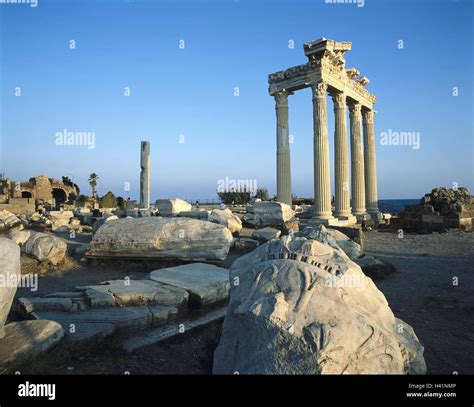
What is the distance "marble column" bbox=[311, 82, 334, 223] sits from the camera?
15.1m

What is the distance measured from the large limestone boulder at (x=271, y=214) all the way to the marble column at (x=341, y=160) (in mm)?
4659

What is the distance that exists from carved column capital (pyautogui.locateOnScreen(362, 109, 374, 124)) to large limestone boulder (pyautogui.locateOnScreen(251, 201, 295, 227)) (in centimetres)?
1117

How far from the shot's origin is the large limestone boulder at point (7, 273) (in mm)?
2963

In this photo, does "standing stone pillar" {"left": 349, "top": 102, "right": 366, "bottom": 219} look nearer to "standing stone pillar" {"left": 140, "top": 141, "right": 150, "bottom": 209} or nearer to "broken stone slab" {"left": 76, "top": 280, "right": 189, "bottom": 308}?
"standing stone pillar" {"left": 140, "top": 141, "right": 150, "bottom": 209}

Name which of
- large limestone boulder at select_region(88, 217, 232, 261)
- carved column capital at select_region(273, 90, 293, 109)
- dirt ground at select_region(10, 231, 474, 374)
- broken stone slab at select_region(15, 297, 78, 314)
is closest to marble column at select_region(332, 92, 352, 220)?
carved column capital at select_region(273, 90, 293, 109)

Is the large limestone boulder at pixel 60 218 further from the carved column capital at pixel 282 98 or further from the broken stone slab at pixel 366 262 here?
the broken stone slab at pixel 366 262

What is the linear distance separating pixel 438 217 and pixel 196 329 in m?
14.8

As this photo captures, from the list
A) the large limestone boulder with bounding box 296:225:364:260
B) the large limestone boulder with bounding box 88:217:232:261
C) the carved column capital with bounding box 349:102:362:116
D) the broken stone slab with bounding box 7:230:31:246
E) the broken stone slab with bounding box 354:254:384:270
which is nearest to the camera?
the large limestone boulder with bounding box 296:225:364:260

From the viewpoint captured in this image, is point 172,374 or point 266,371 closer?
point 266,371

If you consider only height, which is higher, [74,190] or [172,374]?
[74,190]

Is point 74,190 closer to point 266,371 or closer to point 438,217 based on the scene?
point 438,217

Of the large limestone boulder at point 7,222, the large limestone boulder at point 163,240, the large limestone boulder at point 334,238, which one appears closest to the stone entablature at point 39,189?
the large limestone boulder at point 7,222
